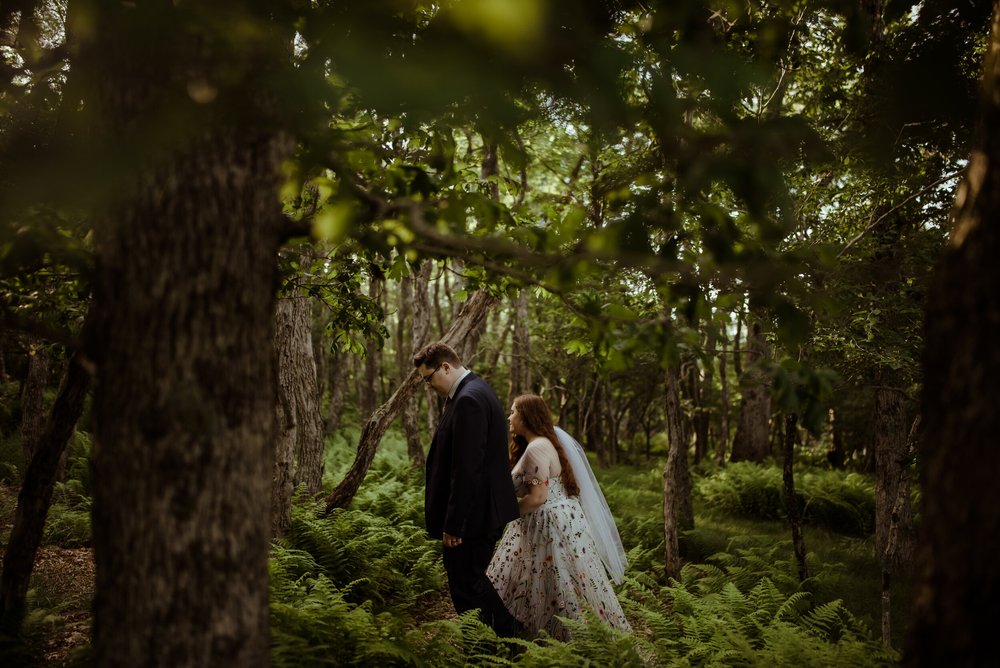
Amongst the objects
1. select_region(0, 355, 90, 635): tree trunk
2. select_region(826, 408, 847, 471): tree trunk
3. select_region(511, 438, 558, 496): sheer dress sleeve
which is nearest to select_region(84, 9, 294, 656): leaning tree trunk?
select_region(0, 355, 90, 635): tree trunk

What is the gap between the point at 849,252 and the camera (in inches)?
249

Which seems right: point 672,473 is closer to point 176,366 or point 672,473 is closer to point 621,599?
point 621,599

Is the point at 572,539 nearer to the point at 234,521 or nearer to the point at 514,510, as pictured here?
the point at 514,510

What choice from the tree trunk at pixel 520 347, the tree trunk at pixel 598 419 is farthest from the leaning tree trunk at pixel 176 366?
the tree trunk at pixel 598 419

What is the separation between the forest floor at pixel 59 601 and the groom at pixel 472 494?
2.51 metres

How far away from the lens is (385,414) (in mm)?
7203

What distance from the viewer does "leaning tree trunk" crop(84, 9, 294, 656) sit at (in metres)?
1.62

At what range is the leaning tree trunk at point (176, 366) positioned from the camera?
1.62 meters

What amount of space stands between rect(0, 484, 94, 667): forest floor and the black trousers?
253 centimetres

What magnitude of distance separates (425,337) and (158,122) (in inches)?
412

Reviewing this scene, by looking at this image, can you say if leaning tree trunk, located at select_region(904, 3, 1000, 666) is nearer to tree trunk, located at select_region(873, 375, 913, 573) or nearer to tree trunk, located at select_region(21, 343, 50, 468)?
tree trunk, located at select_region(873, 375, 913, 573)

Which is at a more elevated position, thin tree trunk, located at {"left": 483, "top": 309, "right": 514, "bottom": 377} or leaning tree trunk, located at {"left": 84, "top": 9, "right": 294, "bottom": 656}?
thin tree trunk, located at {"left": 483, "top": 309, "right": 514, "bottom": 377}

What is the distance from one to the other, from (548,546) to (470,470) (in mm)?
1183

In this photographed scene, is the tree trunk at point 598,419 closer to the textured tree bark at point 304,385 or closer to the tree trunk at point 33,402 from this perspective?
the textured tree bark at point 304,385
